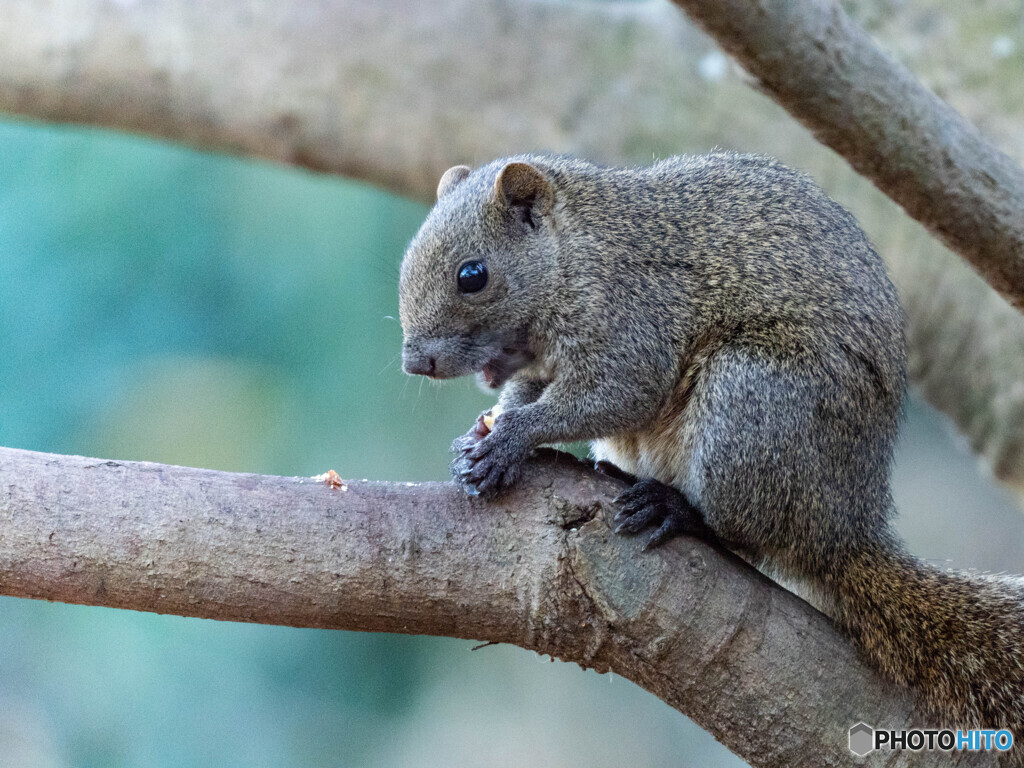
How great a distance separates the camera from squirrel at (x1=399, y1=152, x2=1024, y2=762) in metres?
2.26

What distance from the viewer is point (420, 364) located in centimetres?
248

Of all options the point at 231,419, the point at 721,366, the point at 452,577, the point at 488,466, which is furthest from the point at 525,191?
the point at 231,419

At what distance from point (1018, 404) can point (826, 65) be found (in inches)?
Result: 95.1

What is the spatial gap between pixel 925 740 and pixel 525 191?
5.52ft

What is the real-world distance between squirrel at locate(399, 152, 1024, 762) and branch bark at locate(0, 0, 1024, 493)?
2.09 m

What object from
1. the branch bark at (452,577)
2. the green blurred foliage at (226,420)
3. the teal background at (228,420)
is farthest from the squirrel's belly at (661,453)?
the green blurred foliage at (226,420)

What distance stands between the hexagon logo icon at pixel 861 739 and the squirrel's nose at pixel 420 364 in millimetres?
1326

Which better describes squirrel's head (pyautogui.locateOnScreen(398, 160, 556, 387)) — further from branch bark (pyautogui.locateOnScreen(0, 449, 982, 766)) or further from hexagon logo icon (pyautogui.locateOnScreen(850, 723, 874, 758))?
hexagon logo icon (pyautogui.locateOnScreen(850, 723, 874, 758))

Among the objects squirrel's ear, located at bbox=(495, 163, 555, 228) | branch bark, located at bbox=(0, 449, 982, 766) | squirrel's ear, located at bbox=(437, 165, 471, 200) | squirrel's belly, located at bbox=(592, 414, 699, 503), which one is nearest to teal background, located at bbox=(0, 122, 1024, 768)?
squirrel's ear, located at bbox=(437, 165, 471, 200)

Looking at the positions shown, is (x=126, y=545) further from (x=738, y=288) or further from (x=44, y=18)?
(x=44, y=18)

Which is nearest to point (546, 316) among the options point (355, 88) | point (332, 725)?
point (355, 88)

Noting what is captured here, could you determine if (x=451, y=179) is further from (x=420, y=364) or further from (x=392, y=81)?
(x=392, y=81)

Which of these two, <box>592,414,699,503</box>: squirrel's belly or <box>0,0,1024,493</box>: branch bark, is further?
<box>0,0,1024,493</box>: branch bark

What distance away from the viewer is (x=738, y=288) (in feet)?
8.23
